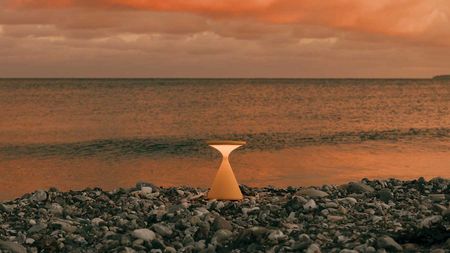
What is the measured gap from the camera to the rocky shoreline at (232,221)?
339 inches

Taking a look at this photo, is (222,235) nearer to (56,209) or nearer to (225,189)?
(225,189)

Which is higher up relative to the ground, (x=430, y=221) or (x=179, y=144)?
(x=430, y=221)

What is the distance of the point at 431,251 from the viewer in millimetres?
7945

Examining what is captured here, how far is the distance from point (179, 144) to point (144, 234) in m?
27.2

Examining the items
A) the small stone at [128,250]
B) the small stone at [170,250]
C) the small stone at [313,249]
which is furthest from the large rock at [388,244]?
the small stone at [128,250]

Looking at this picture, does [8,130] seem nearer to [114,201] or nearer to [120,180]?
[120,180]

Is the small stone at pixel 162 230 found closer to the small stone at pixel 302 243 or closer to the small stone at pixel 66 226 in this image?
the small stone at pixel 66 226

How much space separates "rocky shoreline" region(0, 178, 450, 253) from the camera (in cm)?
860

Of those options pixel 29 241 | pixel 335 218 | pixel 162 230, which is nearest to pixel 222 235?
pixel 162 230

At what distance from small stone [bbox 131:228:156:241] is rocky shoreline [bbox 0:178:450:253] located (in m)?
0.01

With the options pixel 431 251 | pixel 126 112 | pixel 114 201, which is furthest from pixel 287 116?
pixel 431 251

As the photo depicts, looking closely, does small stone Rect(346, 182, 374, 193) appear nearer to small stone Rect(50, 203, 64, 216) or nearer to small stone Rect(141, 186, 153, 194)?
small stone Rect(141, 186, 153, 194)

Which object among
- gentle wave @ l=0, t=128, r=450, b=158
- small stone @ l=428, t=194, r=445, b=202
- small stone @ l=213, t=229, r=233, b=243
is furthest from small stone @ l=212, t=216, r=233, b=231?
gentle wave @ l=0, t=128, r=450, b=158

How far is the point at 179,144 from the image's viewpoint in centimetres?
3619
